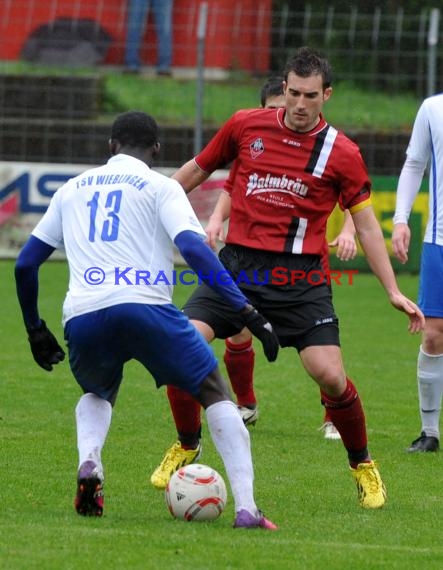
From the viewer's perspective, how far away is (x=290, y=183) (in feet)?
22.2

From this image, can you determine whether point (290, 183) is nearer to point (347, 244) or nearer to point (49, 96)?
point (347, 244)

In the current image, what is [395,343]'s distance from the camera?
42.9 ft

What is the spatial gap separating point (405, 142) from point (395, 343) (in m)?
5.91

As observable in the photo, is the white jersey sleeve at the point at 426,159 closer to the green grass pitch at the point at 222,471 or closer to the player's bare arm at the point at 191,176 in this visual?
the player's bare arm at the point at 191,176

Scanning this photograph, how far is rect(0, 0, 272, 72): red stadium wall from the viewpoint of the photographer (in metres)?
18.9

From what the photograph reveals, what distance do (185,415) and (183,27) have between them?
13.8 meters

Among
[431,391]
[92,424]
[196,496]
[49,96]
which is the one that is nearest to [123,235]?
[92,424]

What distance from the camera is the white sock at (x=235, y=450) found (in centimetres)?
565

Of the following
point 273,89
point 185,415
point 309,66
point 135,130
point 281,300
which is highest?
point 309,66

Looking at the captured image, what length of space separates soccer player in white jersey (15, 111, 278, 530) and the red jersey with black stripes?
112 cm

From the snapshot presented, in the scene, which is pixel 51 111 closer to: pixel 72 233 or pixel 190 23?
pixel 190 23

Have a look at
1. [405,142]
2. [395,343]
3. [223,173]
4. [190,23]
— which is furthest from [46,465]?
[190,23]

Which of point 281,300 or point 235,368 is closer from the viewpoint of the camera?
point 281,300

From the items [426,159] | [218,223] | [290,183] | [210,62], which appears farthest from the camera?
[210,62]
